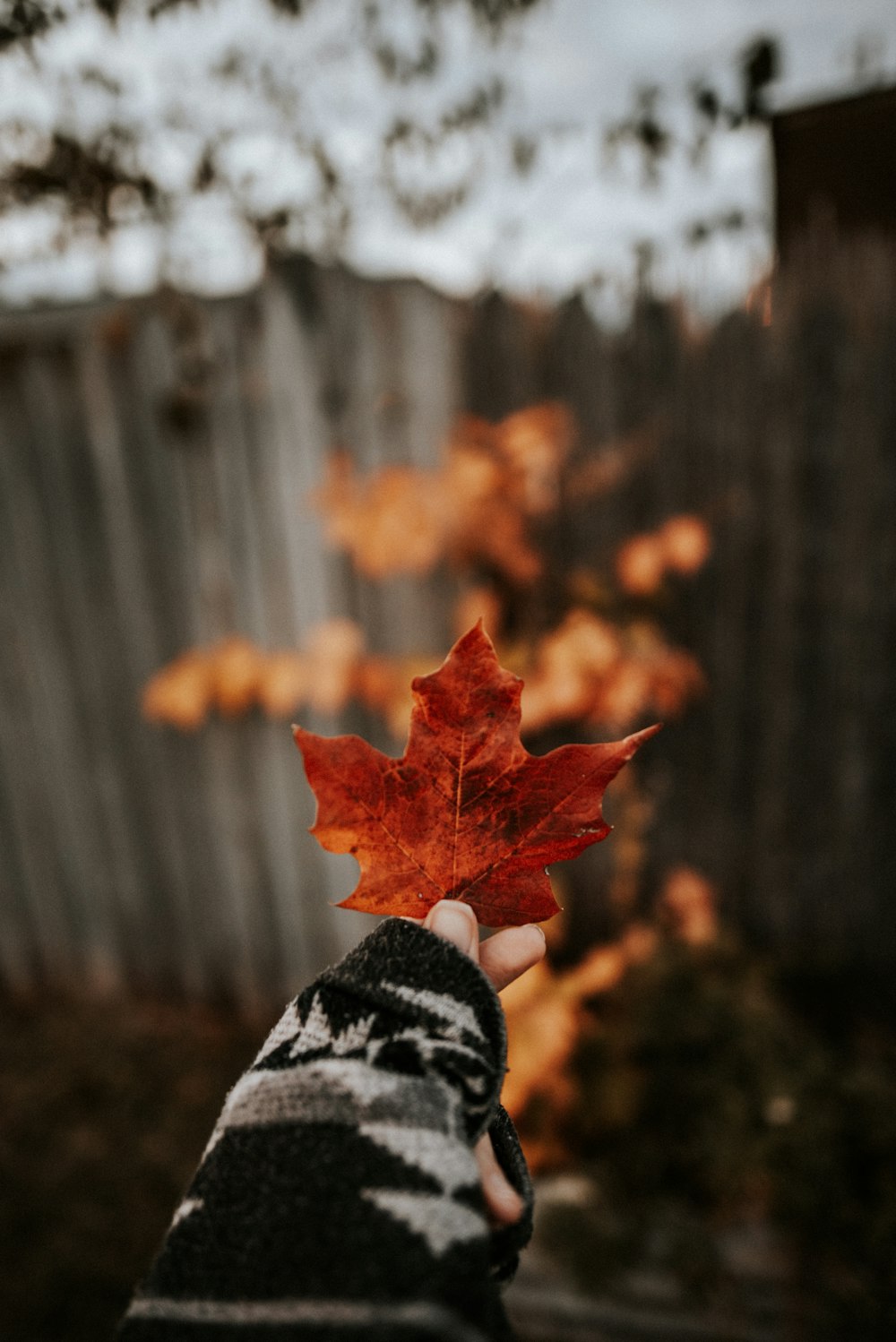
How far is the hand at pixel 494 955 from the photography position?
27.7 inches

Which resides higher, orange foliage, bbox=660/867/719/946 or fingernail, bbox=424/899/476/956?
fingernail, bbox=424/899/476/956

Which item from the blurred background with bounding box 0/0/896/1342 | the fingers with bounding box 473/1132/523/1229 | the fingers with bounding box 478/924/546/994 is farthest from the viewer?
the blurred background with bounding box 0/0/896/1342

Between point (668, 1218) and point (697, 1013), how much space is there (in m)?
0.62

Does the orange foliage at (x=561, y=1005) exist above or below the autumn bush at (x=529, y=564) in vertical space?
below

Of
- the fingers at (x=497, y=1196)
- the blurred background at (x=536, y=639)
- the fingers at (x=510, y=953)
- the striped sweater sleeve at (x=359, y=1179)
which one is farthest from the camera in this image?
the blurred background at (x=536, y=639)

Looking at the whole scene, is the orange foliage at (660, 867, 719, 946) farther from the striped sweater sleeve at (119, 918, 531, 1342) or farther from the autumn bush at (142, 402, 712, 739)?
the striped sweater sleeve at (119, 918, 531, 1342)

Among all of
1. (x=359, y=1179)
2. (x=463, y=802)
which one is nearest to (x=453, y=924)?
(x=463, y=802)

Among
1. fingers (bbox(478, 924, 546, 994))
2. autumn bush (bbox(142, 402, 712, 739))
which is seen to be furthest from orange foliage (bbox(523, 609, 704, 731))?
fingers (bbox(478, 924, 546, 994))

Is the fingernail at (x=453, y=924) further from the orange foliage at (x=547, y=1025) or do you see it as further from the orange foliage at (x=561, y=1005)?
the orange foliage at (x=547, y=1025)

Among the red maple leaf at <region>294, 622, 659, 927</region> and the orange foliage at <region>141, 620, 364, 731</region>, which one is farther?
the orange foliage at <region>141, 620, 364, 731</region>

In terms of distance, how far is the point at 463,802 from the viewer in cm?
81

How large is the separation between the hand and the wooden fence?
2178mm

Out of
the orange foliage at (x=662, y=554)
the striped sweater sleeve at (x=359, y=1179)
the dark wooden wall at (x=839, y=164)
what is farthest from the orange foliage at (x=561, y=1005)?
the dark wooden wall at (x=839, y=164)

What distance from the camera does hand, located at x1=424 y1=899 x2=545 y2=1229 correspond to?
2.31ft
